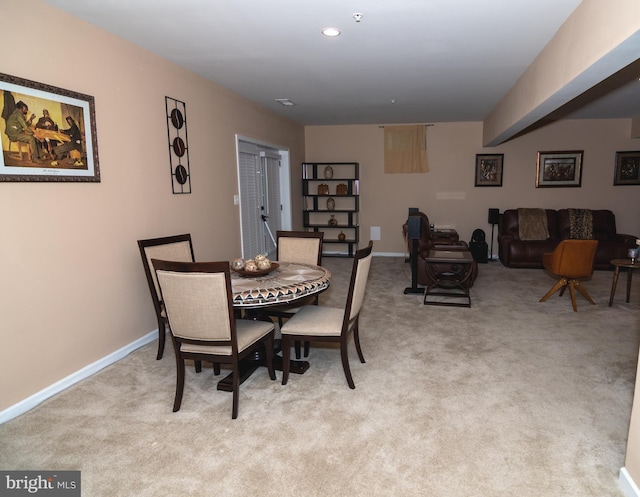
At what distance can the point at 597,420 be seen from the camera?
2.32m

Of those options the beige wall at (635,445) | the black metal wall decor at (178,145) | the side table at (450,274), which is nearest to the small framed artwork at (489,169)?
the side table at (450,274)

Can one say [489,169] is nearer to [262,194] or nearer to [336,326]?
[262,194]

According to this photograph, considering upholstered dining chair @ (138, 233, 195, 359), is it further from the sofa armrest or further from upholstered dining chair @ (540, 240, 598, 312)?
the sofa armrest

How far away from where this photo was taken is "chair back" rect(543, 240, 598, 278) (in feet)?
13.8

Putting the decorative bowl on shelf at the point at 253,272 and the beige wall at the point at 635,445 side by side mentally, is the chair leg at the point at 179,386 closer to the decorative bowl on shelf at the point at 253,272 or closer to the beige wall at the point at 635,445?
the decorative bowl on shelf at the point at 253,272

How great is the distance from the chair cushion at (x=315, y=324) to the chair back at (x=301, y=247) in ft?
2.87

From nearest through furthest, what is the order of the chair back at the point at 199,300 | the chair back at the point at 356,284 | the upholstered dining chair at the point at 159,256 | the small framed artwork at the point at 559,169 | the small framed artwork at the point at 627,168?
the chair back at the point at 199,300, the chair back at the point at 356,284, the upholstered dining chair at the point at 159,256, the small framed artwork at the point at 627,168, the small framed artwork at the point at 559,169

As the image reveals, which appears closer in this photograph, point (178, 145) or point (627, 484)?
point (627, 484)

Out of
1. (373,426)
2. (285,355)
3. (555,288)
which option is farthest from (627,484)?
(555,288)

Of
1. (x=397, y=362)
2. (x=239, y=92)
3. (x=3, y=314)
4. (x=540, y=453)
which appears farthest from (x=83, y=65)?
(x=540, y=453)

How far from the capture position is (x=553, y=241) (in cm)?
656

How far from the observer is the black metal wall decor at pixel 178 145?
371cm

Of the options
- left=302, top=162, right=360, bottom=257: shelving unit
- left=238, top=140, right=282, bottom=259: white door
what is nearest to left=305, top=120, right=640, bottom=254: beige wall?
left=302, top=162, right=360, bottom=257: shelving unit

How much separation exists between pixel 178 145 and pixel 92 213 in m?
1.19
